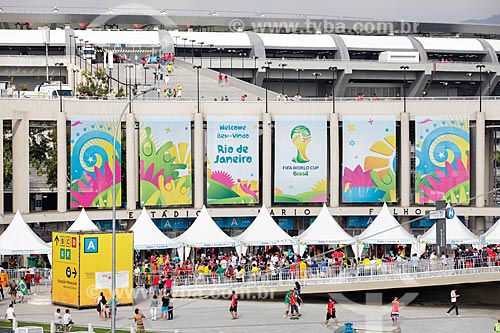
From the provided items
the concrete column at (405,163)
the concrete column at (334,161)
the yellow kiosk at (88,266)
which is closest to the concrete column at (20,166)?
the concrete column at (334,161)

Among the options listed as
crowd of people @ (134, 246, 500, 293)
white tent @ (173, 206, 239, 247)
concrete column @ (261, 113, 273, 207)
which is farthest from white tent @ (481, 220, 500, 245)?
concrete column @ (261, 113, 273, 207)

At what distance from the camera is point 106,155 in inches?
2793

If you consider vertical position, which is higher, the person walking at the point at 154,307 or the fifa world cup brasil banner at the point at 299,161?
the fifa world cup brasil banner at the point at 299,161

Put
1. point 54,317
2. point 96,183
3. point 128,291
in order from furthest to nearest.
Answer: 1. point 96,183
2. point 128,291
3. point 54,317

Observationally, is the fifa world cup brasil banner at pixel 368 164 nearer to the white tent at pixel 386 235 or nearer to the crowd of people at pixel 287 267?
the white tent at pixel 386 235

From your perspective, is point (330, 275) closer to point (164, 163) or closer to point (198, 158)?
point (164, 163)

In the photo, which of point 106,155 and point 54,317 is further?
point 106,155

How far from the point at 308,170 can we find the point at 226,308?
24064mm

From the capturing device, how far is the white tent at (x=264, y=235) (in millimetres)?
59250

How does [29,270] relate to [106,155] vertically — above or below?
below

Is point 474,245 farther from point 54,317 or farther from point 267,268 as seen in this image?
point 54,317

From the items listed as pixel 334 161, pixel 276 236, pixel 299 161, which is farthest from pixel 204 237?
pixel 334 161

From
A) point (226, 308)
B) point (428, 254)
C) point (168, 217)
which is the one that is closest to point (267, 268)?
point (226, 308)

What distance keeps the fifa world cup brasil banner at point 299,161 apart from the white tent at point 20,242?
21773 millimetres
